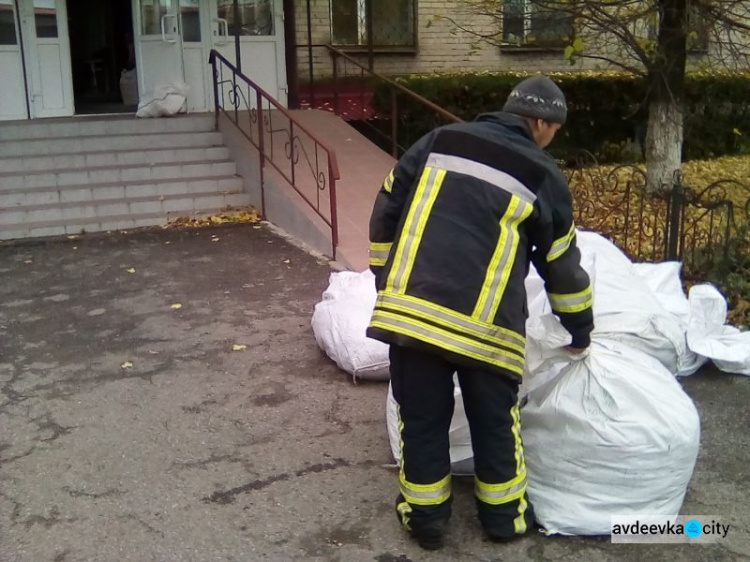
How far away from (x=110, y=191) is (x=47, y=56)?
98.8 inches

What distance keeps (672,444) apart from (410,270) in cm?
103

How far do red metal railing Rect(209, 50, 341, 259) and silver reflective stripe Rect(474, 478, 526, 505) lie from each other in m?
3.81

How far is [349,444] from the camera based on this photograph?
3389 millimetres

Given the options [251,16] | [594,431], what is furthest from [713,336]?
[251,16]

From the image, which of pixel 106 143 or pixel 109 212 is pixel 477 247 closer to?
pixel 109 212

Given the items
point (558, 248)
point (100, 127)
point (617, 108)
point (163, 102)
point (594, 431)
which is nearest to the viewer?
point (558, 248)

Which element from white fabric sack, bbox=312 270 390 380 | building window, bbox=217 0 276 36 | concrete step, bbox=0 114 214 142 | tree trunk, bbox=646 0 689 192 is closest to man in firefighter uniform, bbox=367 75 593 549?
white fabric sack, bbox=312 270 390 380

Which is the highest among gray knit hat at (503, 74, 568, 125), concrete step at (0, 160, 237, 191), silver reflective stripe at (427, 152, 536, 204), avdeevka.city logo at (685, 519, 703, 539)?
gray knit hat at (503, 74, 568, 125)

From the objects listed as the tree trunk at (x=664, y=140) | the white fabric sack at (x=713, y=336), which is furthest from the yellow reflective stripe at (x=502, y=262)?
the tree trunk at (x=664, y=140)

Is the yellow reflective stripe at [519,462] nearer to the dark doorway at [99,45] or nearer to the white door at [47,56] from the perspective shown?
the white door at [47,56]

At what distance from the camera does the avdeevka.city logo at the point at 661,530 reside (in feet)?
8.62

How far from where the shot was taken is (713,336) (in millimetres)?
3992

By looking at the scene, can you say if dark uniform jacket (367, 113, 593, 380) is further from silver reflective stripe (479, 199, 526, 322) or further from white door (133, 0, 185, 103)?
white door (133, 0, 185, 103)

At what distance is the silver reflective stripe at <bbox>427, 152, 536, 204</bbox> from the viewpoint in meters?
2.42
